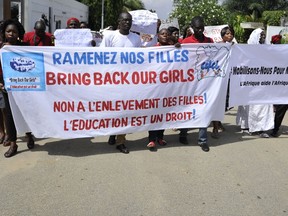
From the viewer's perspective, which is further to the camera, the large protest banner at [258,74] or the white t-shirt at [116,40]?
the large protest banner at [258,74]

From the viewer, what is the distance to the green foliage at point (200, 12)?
32.5 m

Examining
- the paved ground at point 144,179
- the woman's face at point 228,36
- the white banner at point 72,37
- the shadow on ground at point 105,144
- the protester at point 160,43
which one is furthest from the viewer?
the white banner at point 72,37

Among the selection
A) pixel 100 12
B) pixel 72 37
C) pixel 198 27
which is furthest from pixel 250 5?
pixel 198 27

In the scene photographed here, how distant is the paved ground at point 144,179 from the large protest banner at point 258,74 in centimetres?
71

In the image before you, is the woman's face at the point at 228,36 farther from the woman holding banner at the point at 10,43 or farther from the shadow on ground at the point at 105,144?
the woman holding banner at the point at 10,43

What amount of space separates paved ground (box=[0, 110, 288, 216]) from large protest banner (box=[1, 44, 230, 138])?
0.42 metres

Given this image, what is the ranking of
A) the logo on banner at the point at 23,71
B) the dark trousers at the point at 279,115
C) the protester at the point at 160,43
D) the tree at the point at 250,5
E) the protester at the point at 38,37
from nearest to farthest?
the logo on banner at the point at 23,71 → the protester at the point at 160,43 → the protester at the point at 38,37 → the dark trousers at the point at 279,115 → the tree at the point at 250,5

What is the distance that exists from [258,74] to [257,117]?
78cm

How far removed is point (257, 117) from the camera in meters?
6.43

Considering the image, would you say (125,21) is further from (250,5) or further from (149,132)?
(250,5)

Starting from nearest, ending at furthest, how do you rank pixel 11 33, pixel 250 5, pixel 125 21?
pixel 11 33
pixel 125 21
pixel 250 5

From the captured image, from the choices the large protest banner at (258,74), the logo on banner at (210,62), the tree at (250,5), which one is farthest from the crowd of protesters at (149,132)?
the tree at (250,5)

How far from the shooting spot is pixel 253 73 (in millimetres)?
5996

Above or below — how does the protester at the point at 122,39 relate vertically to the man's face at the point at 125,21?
below
